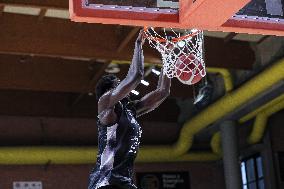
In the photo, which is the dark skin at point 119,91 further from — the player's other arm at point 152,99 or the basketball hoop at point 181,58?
the basketball hoop at point 181,58

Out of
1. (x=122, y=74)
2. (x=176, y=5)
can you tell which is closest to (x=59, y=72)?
(x=122, y=74)

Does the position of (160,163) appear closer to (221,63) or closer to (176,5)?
(221,63)

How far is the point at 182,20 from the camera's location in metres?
5.12

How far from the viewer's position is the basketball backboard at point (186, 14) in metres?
4.84

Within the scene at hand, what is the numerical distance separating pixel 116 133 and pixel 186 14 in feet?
4.01

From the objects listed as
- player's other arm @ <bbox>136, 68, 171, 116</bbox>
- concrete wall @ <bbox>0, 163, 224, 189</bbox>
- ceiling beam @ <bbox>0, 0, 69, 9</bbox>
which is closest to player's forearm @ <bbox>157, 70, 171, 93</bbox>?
player's other arm @ <bbox>136, 68, 171, 116</bbox>

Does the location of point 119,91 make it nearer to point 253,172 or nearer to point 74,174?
point 74,174

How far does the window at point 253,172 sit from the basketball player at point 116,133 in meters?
8.81

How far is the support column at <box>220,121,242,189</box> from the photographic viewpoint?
1203cm

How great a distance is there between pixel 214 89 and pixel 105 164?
857 cm

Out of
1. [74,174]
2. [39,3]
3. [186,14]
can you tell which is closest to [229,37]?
[39,3]

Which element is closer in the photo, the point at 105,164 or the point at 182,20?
the point at 105,164

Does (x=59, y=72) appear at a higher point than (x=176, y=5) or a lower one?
higher

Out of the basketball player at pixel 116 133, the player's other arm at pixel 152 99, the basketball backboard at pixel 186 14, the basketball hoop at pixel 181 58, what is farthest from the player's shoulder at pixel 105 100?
the basketball hoop at pixel 181 58
